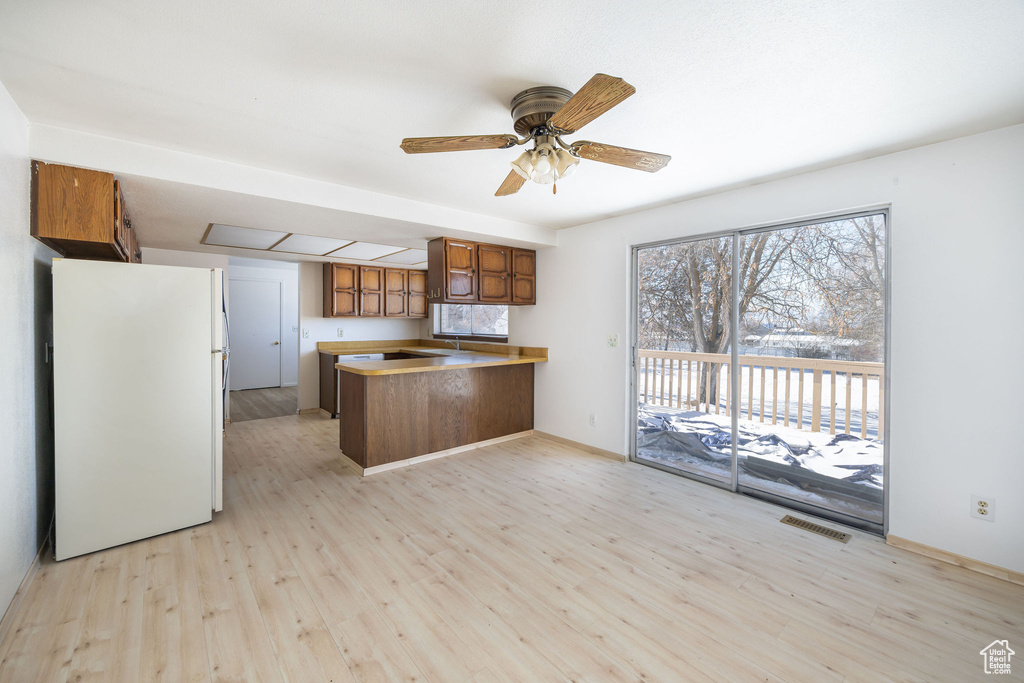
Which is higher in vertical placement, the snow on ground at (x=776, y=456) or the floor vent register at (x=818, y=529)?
the snow on ground at (x=776, y=456)

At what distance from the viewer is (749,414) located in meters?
3.32

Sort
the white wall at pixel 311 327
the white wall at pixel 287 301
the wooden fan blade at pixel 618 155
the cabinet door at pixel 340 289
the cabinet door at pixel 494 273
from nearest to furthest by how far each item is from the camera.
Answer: the wooden fan blade at pixel 618 155, the cabinet door at pixel 494 273, the cabinet door at pixel 340 289, the white wall at pixel 311 327, the white wall at pixel 287 301

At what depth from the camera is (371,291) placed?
6098mm

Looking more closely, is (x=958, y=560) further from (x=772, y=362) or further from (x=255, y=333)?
(x=255, y=333)

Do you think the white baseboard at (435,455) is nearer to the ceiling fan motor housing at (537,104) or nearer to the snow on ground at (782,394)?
the snow on ground at (782,394)

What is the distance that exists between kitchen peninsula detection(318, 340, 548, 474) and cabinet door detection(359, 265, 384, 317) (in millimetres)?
2013

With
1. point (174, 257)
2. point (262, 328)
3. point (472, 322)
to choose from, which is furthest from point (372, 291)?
point (262, 328)

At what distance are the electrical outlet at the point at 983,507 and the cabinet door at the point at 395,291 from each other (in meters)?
5.98

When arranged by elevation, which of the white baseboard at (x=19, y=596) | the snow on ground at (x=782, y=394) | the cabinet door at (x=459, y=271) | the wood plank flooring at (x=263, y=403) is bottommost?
the white baseboard at (x=19, y=596)

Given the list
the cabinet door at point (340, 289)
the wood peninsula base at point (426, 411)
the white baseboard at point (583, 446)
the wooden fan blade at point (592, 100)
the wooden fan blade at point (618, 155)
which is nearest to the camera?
the wooden fan blade at point (592, 100)

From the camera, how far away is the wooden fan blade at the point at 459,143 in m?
1.78

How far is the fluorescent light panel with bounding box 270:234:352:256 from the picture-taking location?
414 cm

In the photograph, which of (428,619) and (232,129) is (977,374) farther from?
(232,129)

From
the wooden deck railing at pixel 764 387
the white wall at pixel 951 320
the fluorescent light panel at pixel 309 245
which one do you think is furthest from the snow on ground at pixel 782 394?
the fluorescent light panel at pixel 309 245
